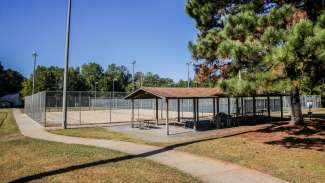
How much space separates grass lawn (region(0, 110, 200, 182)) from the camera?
7098mm

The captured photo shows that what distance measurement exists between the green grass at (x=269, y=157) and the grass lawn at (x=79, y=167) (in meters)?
2.31

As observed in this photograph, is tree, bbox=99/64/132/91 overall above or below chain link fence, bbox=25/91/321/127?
above

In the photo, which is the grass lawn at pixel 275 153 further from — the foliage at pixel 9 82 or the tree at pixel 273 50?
the foliage at pixel 9 82

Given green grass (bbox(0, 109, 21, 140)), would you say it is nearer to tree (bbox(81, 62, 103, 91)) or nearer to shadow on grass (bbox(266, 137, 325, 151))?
shadow on grass (bbox(266, 137, 325, 151))

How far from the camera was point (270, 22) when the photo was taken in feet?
28.8

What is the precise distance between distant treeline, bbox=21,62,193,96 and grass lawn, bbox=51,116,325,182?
72633 millimetres

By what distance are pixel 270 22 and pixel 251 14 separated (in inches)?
25.2

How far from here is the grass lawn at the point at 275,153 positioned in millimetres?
7625

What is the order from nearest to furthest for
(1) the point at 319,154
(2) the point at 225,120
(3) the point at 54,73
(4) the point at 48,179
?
(4) the point at 48,179, (1) the point at 319,154, (2) the point at 225,120, (3) the point at 54,73

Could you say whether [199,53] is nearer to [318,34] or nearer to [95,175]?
[318,34]

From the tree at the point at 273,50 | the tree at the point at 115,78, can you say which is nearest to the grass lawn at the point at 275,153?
the tree at the point at 273,50

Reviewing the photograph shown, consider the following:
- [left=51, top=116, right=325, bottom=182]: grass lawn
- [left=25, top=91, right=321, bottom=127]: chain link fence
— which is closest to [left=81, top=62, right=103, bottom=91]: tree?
[left=25, top=91, right=321, bottom=127]: chain link fence

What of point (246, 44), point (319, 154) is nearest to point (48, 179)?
point (246, 44)

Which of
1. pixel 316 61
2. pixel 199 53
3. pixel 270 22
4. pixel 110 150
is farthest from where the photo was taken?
pixel 199 53
